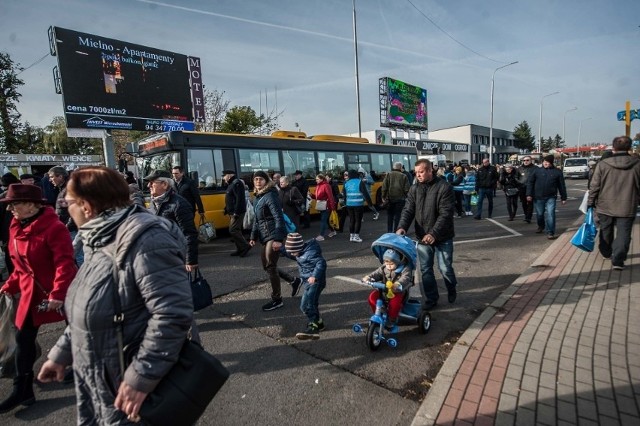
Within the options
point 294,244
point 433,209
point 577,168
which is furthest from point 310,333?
point 577,168

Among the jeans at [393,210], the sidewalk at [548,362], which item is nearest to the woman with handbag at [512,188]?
the jeans at [393,210]

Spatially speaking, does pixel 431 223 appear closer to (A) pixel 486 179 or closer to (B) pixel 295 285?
(B) pixel 295 285

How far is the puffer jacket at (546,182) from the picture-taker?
7.88 metres

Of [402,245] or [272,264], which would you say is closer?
[402,245]

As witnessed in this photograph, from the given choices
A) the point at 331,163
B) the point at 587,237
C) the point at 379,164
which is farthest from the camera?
the point at 379,164

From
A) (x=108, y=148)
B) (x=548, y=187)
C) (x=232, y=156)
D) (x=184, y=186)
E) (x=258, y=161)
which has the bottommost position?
(x=548, y=187)

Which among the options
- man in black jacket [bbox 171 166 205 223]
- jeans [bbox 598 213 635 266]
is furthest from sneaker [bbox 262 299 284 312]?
jeans [bbox 598 213 635 266]

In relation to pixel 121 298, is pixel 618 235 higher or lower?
lower

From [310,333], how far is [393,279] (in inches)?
43.0

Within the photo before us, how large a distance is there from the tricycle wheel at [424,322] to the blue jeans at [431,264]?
1.99 ft

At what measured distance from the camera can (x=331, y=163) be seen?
1337 centimetres

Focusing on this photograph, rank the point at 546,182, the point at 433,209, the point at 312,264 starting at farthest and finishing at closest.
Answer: the point at 546,182, the point at 433,209, the point at 312,264

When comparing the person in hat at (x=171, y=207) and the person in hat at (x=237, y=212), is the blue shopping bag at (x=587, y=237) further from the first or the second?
the person in hat at (x=237, y=212)

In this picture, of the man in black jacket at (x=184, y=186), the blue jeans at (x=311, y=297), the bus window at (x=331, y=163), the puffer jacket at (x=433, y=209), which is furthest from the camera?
the bus window at (x=331, y=163)
